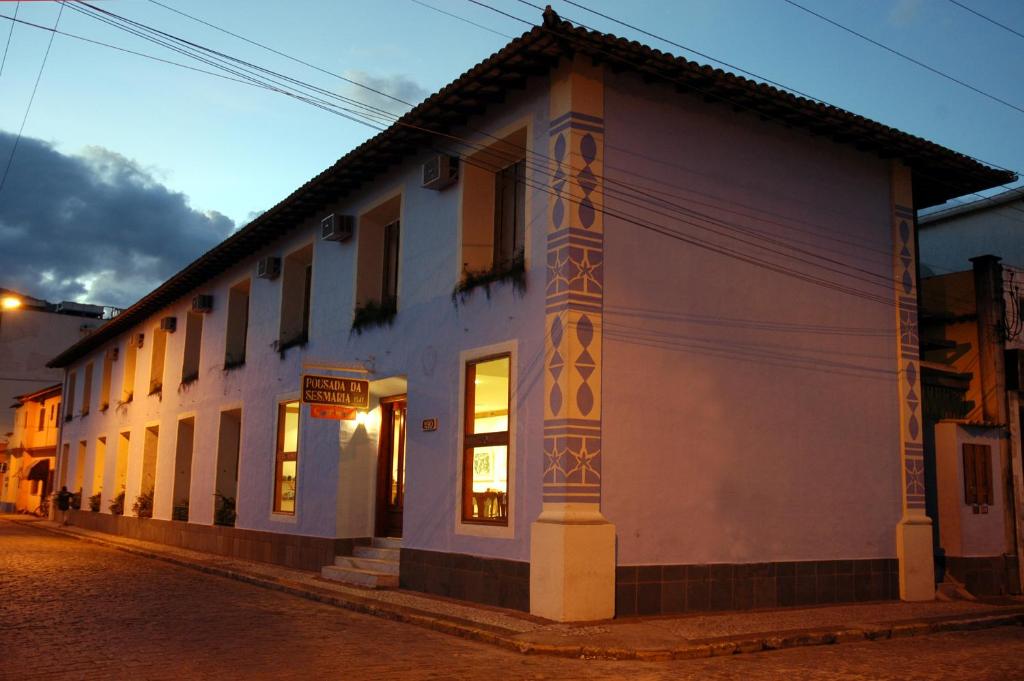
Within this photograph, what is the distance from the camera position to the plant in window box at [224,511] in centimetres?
1969

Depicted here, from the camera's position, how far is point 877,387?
1355cm

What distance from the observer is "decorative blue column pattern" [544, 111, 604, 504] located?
10.6 m

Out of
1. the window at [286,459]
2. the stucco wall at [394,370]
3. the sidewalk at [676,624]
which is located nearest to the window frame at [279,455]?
the window at [286,459]

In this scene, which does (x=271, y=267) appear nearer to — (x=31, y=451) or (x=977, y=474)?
(x=977, y=474)

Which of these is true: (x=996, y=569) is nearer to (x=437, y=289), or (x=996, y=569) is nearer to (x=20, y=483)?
(x=437, y=289)

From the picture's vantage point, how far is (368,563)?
14297 mm

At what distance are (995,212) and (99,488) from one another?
84.5 feet

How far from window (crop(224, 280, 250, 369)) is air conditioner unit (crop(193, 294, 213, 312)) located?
39.4 inches

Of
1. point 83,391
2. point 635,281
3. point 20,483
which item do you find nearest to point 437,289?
point 635,281

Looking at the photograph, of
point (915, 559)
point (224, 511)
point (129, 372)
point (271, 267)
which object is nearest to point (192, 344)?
point (224, 511)

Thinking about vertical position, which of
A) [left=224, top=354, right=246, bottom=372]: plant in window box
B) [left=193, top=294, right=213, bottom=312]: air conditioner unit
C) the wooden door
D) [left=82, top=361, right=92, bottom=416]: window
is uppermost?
[left=193, top=294, right=213, bottom=312]: air conditioner unit

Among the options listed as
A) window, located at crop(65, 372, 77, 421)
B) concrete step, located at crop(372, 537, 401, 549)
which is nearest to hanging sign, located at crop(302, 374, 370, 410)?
concrete step, located at crop(372, 537, 401, 549)

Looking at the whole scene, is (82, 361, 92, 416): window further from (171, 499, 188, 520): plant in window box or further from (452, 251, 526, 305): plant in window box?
(452, 251, 526, 305): plant in window box

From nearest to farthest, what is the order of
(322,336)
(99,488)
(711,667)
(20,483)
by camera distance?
(711,667) < (322,336) < (99,488) < (20,483)
